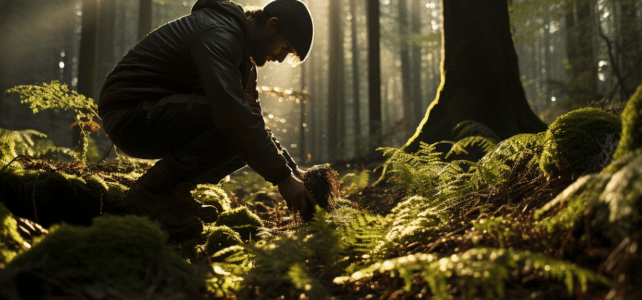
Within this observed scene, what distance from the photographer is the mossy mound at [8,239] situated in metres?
1.21

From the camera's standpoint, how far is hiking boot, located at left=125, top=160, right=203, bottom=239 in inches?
99.4

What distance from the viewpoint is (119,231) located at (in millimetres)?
1227

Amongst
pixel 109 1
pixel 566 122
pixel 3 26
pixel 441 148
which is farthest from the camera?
pixel 3 26

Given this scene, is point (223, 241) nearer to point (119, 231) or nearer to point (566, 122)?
point (119, 231)

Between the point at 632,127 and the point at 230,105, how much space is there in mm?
2067

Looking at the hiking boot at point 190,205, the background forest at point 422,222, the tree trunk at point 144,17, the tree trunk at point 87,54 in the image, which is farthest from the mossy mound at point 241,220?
the tree trunk at point 144,17

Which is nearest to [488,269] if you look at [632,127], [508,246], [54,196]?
[508,246]

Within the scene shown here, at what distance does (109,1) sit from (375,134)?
1854cm

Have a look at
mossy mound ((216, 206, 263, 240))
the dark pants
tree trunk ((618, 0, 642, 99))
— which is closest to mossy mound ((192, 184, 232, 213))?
mossy mound ((216, 206, 263, 240))

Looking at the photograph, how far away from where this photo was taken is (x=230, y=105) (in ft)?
7.25

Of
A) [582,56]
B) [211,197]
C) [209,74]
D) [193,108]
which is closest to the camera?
[209,74]

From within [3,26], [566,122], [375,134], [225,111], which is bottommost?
[375,134]

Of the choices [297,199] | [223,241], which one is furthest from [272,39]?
[223,241]

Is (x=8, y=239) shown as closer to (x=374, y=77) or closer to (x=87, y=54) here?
(x=87, y=54)
